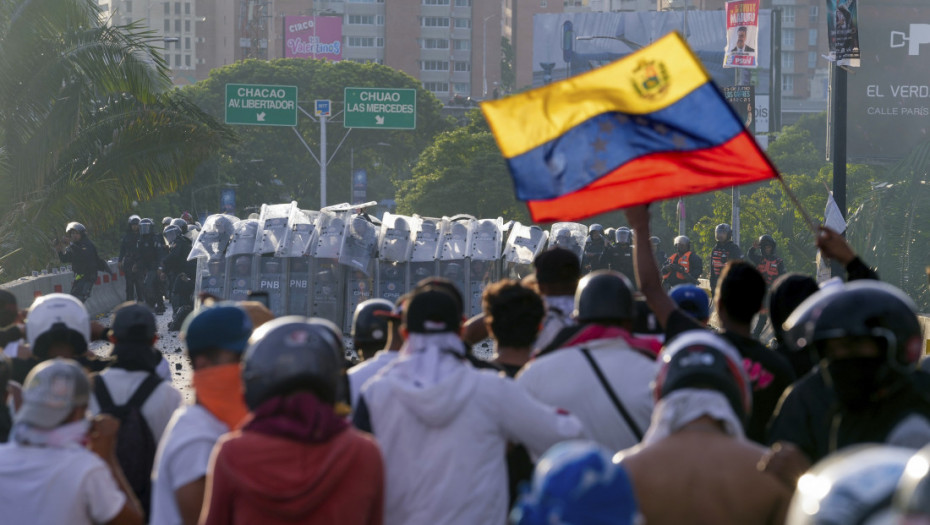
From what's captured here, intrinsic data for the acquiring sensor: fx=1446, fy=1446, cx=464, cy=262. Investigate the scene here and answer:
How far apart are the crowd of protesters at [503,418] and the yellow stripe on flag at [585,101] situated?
2.15ft

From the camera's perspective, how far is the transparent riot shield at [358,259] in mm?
21688

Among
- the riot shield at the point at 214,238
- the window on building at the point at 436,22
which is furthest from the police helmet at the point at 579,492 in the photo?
the window on building at the point at 436,22

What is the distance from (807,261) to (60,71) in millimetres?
18645

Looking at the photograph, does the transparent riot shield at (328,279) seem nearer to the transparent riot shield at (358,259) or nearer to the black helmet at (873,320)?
the transparent riot shield at (358,259)

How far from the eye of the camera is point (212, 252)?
22.2m

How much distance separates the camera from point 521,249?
919 inches

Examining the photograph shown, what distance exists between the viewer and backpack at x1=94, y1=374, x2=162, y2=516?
504 cm

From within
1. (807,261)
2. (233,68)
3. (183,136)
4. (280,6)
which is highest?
(280,6)

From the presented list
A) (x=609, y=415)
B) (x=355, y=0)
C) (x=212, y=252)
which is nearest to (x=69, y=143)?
(x=212, y=252)

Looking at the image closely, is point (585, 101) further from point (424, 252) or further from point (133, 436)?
point (424, 252)

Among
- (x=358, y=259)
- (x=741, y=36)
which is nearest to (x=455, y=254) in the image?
(x=358, y=259)

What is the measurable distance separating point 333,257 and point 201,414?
17565 millimetres

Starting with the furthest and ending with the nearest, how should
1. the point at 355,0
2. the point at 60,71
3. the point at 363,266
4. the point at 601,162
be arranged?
the point at 355,0
the point at 363,266
the point at 60,71
the point at 601,162

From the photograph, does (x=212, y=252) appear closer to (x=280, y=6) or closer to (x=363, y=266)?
(x=363, y=266)
